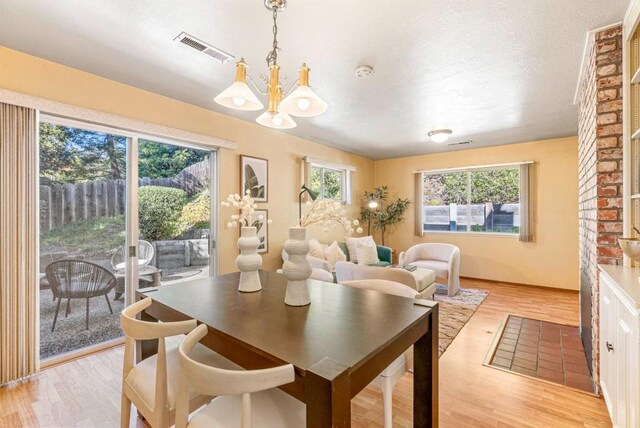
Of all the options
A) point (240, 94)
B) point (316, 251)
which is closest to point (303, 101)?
point (240, 94)

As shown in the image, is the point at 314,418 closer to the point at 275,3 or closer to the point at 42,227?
the point at 275,3

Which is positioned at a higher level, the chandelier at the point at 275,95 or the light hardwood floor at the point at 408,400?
the chandelier at the point at 275,95

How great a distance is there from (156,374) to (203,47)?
2.09 metres

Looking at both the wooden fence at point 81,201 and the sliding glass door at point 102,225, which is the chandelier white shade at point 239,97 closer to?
the sliding glass door at point 102,225

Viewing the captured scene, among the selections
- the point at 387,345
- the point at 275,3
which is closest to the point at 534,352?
the point at 387,345

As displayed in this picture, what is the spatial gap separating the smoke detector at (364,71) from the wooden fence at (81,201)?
2328mm

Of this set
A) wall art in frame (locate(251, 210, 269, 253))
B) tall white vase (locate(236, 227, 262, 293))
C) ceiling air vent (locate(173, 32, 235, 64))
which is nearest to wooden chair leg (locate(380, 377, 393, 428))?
tall white vase (locate(236, 227, 262, 293))

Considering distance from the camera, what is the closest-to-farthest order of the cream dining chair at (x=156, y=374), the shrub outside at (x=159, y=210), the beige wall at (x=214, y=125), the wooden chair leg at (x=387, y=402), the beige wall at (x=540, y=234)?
the cream dining chair at (x=156, y=374) → the wooden chair leg at (x=387, y=402) → the beige wall at (x=214, y=125) → the shrub outside at (x=159, y=210) → the beige wall at (x=540, y=234)

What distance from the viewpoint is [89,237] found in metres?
2.64

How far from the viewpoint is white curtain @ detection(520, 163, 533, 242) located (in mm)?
4863

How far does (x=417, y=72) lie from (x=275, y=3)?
137 cm

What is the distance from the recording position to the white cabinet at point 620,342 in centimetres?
124

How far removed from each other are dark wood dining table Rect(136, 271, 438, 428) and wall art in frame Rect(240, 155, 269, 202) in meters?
2.08

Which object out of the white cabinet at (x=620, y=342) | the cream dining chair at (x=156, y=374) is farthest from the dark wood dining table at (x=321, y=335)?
the white cabinet at (x=620, y=342)
